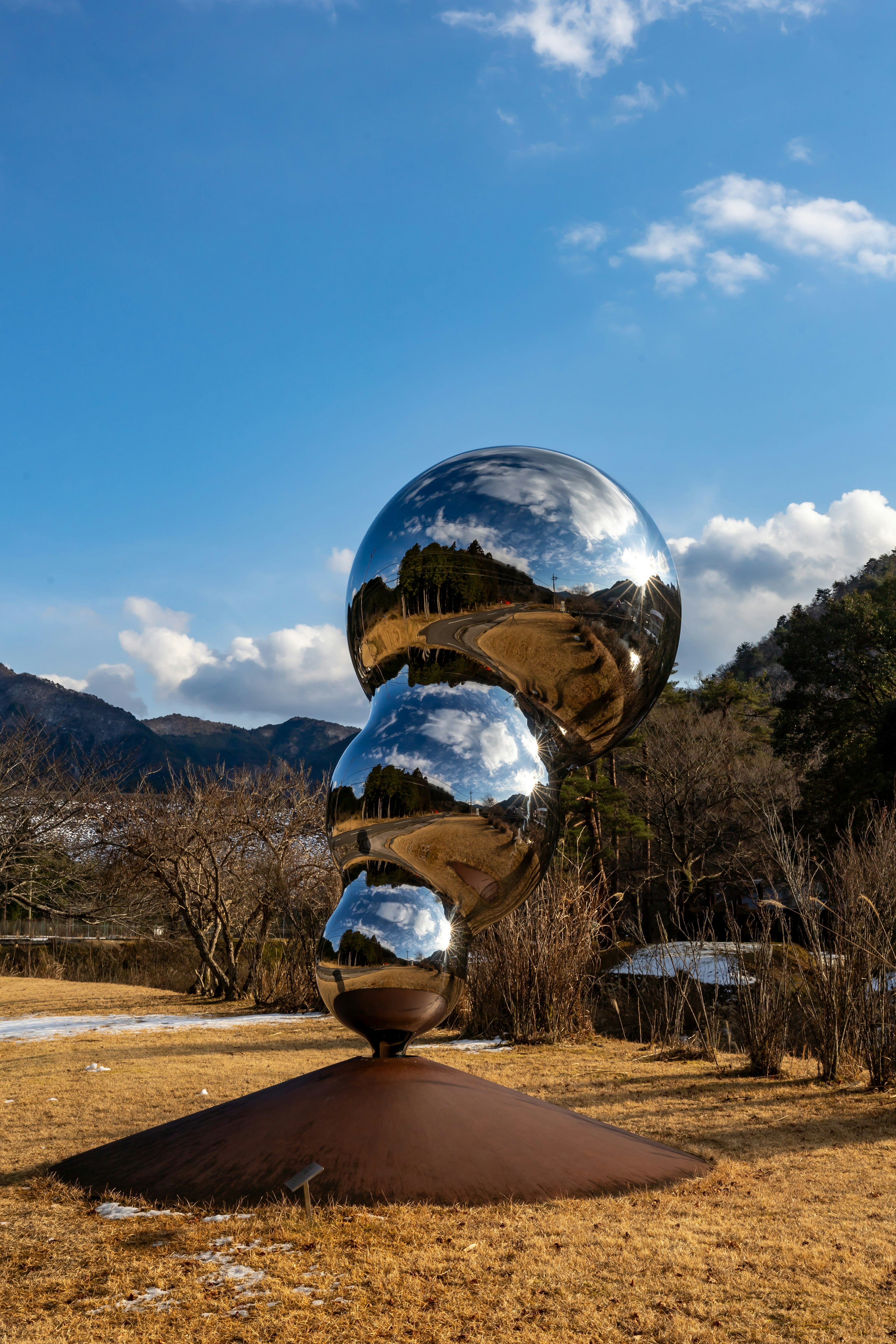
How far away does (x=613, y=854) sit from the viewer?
96.3ft

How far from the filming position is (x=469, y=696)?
4.38 m

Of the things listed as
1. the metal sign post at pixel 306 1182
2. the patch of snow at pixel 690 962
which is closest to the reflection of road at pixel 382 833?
the metal sign post at pixel 306 1182

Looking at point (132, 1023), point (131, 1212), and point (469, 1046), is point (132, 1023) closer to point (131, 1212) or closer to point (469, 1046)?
point (469, 1046)

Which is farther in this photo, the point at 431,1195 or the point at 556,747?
the point at 556,747

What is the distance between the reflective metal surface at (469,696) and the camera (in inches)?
167

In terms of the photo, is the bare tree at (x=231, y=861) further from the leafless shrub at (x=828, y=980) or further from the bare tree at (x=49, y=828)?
the leafless shrub at (x=828, y=980)

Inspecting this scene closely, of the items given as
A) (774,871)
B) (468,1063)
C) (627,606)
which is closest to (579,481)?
(627,606)

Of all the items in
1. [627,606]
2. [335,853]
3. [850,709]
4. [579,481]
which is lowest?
[335,853]

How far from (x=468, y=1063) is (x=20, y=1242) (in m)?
6.02

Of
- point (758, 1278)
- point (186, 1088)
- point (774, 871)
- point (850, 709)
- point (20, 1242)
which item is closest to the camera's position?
point (758, 1278)

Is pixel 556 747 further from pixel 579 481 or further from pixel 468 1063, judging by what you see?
pixel 468 1063

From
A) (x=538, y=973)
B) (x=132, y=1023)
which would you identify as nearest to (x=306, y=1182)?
(x=538, y=973)

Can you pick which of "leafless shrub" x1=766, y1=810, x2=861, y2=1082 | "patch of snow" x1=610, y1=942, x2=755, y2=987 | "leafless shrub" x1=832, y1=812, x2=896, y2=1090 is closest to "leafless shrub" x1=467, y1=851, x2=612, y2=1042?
"patch of snow" x1=610, y1=942, x2=755, y2=987

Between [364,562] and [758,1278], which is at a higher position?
[364,562]
